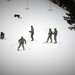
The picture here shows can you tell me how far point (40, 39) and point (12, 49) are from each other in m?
1.75

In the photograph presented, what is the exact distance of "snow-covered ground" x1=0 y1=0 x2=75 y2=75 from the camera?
21.0 feet

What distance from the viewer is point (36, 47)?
7.61 m

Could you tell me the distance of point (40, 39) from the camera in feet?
27.5

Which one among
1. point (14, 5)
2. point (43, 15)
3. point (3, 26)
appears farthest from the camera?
point (14, 5)

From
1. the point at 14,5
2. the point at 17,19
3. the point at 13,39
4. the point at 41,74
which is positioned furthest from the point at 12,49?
the point at 14,5

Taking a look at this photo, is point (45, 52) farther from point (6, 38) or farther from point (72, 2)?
point (72, 2)

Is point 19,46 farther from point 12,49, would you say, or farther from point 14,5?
point 14,5

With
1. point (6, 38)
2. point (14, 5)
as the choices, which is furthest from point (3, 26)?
point (14, 5)

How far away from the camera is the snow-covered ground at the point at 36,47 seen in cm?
639

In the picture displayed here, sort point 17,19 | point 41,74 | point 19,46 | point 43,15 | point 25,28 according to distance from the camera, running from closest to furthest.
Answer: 1. point 41,74
2. point 19,46
3. point 25,28
4. point 17,19
5. point 43,15

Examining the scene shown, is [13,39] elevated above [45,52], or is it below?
above

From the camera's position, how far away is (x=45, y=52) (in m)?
Result: 7.28

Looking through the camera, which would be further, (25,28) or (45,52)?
(25,28)

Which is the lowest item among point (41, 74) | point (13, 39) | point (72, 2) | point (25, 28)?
point (41, 74)
